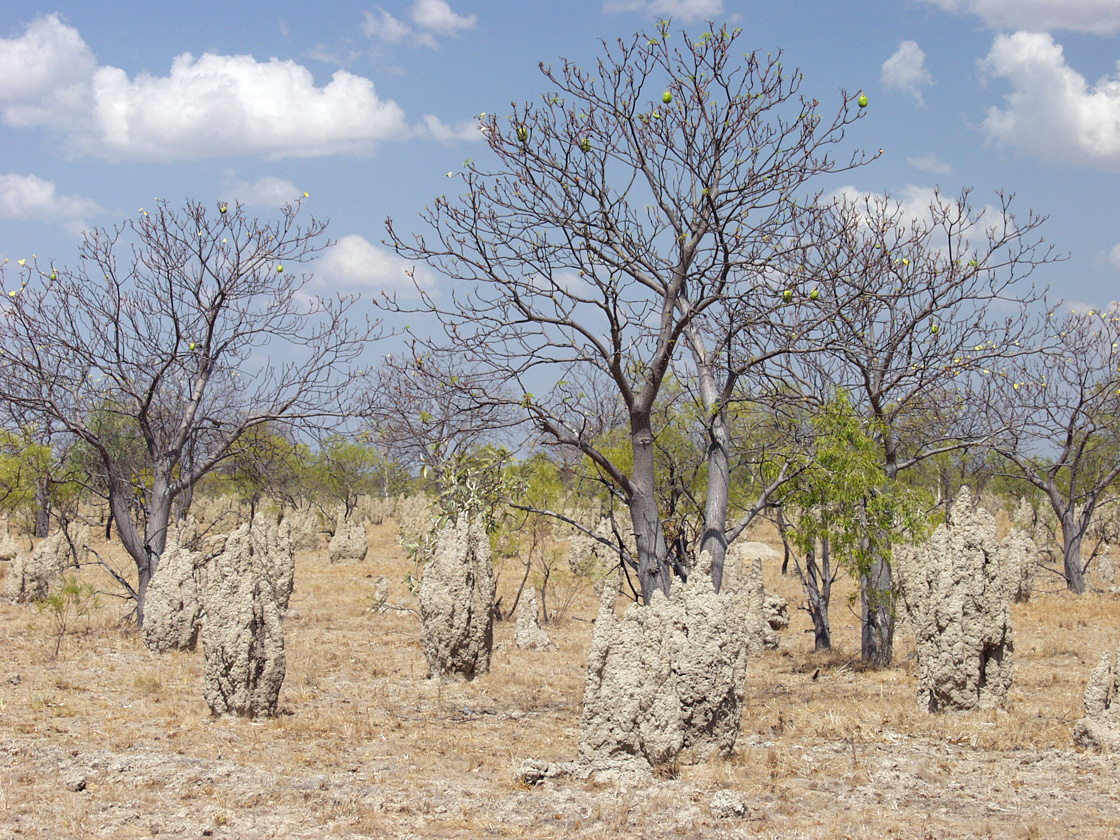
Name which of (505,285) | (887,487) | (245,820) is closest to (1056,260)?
(887,487)

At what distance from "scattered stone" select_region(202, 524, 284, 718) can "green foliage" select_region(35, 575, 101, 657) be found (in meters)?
4.77

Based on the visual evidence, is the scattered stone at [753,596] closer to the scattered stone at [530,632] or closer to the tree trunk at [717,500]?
the scattered stone at [530,632]

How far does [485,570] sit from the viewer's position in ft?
38.9

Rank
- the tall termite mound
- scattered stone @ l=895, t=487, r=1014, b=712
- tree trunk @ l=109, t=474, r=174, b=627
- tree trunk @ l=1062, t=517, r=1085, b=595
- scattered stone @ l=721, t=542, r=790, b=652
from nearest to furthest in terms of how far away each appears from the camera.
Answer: scattered stone @ l=895, t=487, r=1014, b=712
tree trunk @ l=109, t=474, r=174, b=627
scattered stone @ l=721, t=542, r=790, b=652
the tall termite mound
tree trunk @ l=1062, t=517, r=1085, b=595

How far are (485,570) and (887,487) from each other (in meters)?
5.65

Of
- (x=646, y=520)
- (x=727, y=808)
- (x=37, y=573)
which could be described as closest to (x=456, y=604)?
(x=646, y=520)

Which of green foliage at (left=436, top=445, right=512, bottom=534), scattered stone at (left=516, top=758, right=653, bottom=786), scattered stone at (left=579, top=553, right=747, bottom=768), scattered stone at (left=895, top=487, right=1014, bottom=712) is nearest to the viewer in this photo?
scattered stone at (left=516, top=758, right=653, bottom=786)

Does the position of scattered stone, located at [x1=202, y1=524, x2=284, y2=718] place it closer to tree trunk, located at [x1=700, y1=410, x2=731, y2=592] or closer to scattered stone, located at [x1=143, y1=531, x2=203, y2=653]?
scattered stone, located at [x1=143, y1=531, x2=203, y2=653]

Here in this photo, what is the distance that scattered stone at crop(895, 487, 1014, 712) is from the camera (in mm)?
9109

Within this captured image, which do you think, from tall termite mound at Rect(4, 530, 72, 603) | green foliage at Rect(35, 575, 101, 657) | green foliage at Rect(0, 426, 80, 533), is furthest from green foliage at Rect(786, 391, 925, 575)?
green foliage at Rect(0, 426, 80, 533)

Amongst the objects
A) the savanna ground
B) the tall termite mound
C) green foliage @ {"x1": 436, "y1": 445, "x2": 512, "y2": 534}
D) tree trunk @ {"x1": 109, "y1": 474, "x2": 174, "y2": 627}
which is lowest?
the savanna ground

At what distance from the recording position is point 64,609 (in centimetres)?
1567

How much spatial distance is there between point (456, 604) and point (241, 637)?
3431 millimetres

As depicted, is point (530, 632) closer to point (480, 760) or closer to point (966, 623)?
point (480, 760)
